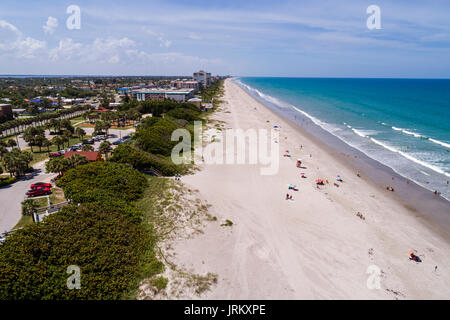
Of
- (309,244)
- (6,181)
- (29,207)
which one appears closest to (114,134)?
(6,181)

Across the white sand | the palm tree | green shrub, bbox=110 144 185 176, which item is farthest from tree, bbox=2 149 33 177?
the white sand

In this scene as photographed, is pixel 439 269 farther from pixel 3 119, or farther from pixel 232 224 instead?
pixel 3 119

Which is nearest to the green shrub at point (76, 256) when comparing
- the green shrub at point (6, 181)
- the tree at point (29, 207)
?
the tree at point (29, 207)

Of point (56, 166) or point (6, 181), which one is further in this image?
point (6, 181)

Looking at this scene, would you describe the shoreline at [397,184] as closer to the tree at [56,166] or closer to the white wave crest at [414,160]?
the white wave crest at [414,160]

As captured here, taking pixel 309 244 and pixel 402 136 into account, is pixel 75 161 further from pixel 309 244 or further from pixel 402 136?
pixel 402 136

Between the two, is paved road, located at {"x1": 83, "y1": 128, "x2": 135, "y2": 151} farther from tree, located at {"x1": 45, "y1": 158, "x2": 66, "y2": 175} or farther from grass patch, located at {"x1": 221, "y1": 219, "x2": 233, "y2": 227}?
grass patch, located at {"x1": 221, "y1": 219, "x2": 233, "y2": 227}
